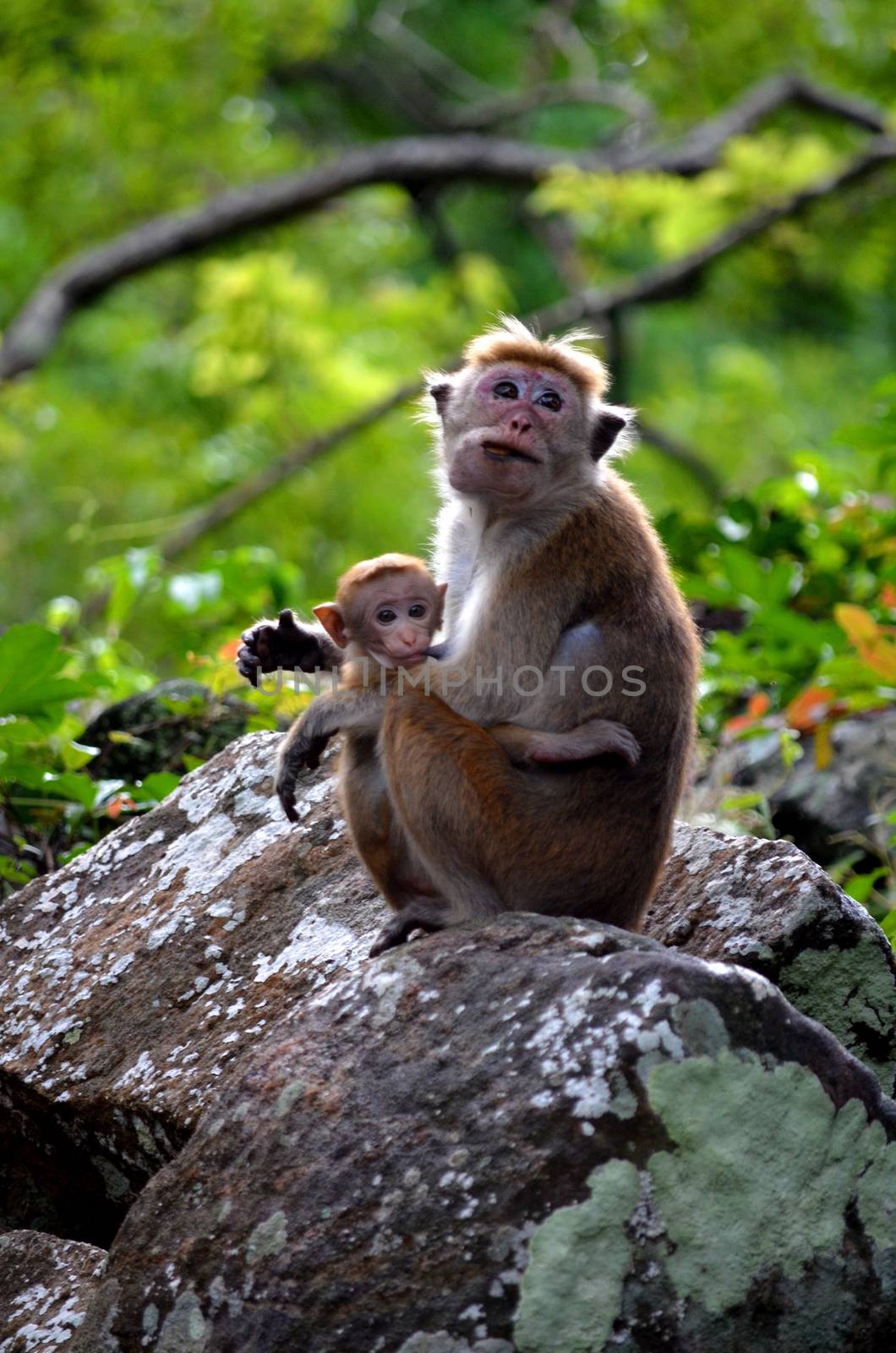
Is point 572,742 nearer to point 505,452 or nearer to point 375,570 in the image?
point 375,570

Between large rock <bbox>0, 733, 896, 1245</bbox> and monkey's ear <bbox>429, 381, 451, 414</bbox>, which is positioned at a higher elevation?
monkey's ear <bbox>429, 381, 451, 414</bbox>

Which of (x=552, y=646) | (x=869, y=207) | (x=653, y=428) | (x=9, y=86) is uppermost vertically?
(x=9, y=86)

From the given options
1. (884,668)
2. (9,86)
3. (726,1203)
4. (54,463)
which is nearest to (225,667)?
(884,668)

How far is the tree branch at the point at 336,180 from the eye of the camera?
13.2 metres

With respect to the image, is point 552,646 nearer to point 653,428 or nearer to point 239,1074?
point 239,1074

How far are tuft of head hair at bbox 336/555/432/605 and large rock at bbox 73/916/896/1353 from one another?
4.62 feet

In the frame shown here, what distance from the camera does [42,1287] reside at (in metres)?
3.47

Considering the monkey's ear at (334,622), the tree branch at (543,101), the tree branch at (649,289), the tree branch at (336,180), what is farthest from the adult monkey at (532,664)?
the tree branch at (543,101)

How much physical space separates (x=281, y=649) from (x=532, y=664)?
865 millimetres

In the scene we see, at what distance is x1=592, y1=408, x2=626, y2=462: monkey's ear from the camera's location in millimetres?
4430

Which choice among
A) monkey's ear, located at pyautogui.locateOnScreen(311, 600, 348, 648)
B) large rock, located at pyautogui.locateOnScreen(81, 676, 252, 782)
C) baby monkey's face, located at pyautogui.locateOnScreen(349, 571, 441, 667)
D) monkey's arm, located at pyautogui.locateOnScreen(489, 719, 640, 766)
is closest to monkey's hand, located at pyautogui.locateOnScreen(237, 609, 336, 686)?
monkey's ear, located at pyautogui.locateOnScreen(311, 600, 348, 648)

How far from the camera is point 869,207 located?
14.4 metres

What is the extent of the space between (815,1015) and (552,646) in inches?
43.4

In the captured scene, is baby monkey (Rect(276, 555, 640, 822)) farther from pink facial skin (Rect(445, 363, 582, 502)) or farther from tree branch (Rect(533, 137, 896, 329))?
tree branch (Rect(533, 137, 896, 329))
